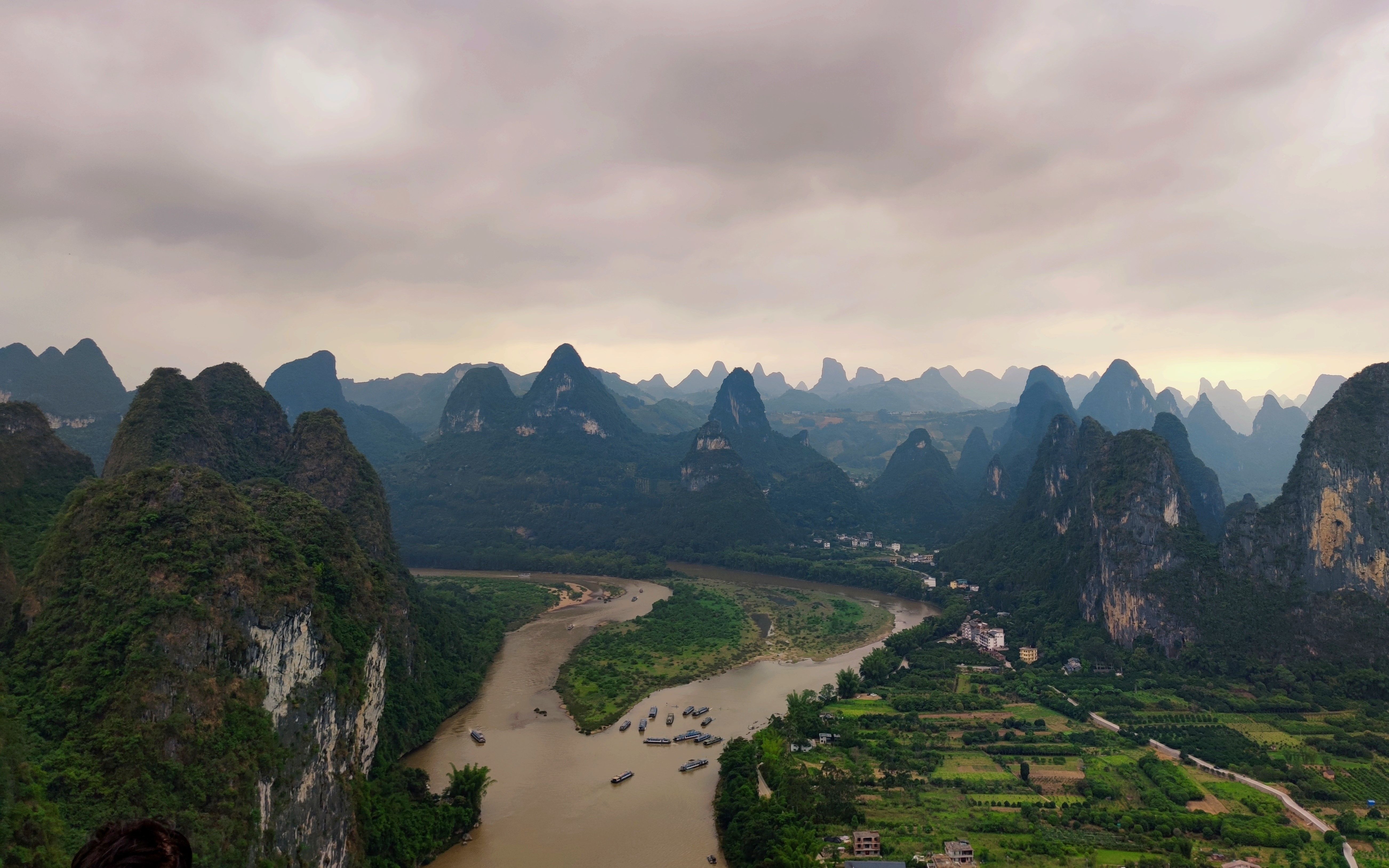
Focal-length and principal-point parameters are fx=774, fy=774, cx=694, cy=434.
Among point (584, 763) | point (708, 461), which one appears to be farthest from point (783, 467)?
Answer: point (584, 763)

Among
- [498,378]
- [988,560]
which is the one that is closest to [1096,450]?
[988,560]

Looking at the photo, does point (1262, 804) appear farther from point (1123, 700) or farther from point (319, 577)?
point (319, 577)

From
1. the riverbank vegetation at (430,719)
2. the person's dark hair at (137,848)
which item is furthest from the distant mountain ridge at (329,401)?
the person's dark hair at (137,848)

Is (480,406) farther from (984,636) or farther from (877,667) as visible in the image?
(877,667)

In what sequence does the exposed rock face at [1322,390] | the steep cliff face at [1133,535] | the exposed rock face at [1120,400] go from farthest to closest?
the exposed rock face at [1322,390], the exposed rock face at [1120,400], the steep cliff face at [1133,535]

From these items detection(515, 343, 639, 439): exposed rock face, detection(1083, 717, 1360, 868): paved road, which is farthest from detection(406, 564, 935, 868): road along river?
detection(515, 343, 639, 439): exposed rock face

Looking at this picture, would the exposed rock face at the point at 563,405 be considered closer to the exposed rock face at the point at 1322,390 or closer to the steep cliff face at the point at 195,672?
the steep cliff face at the point at 195,672
